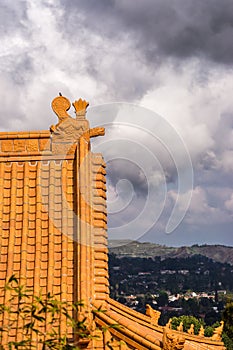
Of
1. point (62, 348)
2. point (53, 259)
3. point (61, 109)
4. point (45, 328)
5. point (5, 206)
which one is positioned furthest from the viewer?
point (61, 109)

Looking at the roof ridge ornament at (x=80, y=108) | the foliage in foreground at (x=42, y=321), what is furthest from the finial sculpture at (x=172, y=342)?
the roof ridge ornament at (x=80, y=108)

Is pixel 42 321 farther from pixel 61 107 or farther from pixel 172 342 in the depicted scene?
pixel 61 107

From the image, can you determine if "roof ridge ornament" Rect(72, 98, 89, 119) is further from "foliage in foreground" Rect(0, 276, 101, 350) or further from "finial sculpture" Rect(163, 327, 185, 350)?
"finial sculpture" Rect(163, 327, 185, 350)

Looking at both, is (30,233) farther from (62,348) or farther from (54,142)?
(62,348)

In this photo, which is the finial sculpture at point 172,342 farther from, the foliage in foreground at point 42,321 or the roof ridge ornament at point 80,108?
the roof ridge ornament at point 80,108

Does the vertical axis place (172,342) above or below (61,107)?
below

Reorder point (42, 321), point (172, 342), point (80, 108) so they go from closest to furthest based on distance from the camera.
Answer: point (42, 321), point (172, 342), point (80, 108)

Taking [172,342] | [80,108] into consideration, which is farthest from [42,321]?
[80,108]

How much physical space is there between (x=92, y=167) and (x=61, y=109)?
165 cm

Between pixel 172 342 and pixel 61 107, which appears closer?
pixel 172 342

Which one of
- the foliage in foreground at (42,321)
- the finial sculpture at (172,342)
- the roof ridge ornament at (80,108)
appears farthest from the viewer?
the roof ridge ornament at (80,108)

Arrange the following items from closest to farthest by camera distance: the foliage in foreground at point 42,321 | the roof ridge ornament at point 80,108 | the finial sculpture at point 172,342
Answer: the foliage in foreground at point 42,321 < the finial sculpture at point 172,342 < the roof ridge ornament at point 80,108

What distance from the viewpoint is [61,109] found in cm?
1139

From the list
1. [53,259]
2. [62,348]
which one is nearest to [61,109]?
[53,259]
